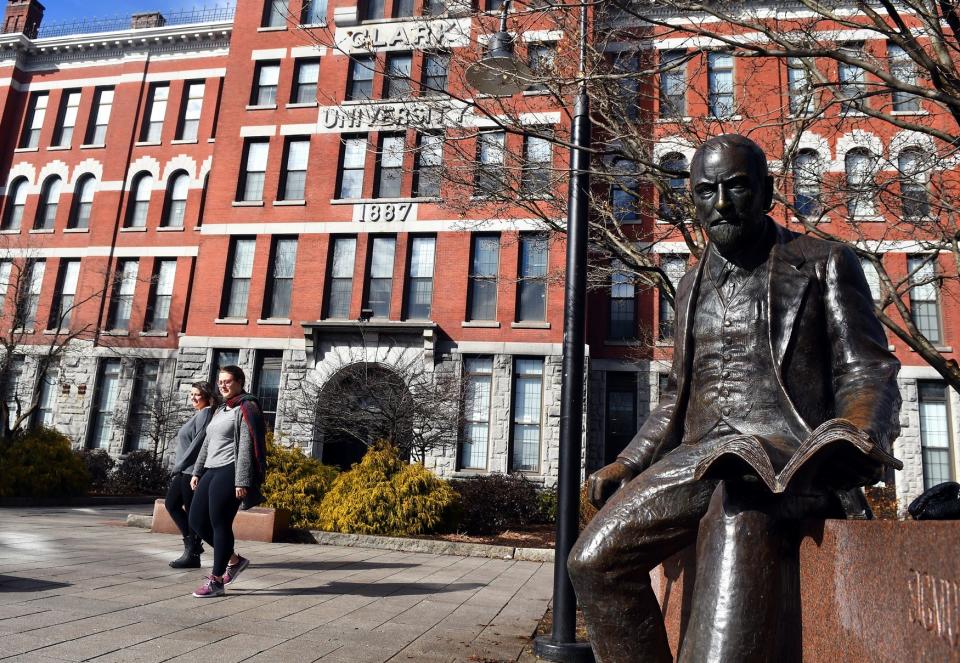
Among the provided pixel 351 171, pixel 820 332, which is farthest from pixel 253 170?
pixel 820 332

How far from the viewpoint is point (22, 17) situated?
102 feet

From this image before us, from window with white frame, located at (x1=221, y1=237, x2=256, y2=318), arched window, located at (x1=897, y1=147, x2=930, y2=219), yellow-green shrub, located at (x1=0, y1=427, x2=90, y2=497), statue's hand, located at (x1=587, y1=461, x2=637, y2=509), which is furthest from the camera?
window with white frame, located at (x1=221, y1=237, x2=256, y2=318)

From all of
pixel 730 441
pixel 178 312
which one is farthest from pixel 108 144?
pixel 730 441

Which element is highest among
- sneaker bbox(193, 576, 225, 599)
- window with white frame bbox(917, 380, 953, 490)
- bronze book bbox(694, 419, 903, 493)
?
window with white frame bbox(917, 380, 953, 490)

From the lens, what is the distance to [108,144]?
2834 cm

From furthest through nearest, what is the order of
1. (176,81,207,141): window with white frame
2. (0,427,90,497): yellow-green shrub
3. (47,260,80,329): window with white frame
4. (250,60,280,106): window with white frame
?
(176,81,207,141): window with white frame → (47,260,80,329): window with white frame → (250,60,280,106): window with white frame → (0,427,90,497): yellow-green shrub

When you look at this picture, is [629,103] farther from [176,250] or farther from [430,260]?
[176,250]

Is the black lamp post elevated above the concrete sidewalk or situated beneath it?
elevated above

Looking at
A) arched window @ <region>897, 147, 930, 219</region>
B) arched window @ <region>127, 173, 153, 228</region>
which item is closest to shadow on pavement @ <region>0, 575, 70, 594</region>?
arched window @ <region>897, 147, 930, 219</region>

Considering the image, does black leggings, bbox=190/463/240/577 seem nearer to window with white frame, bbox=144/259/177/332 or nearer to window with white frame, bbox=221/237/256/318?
window with white frame, bbox=221/237/256/318

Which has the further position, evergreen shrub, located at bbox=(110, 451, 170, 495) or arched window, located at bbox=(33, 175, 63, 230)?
arched window, located at bbox=(33, 175, 63, 230)

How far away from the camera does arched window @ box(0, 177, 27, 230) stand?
94.6 feet

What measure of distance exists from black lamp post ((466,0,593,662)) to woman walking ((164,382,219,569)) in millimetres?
4269

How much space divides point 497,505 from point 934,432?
1447 centimetres
